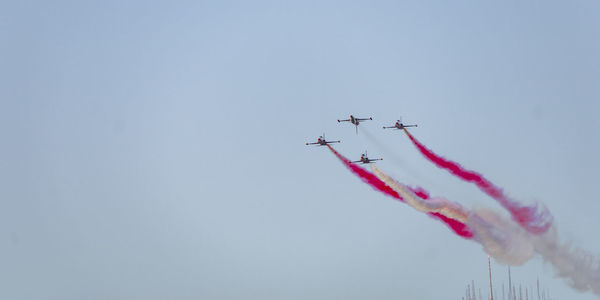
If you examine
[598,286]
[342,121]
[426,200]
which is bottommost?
[598,286]

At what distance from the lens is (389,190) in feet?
466

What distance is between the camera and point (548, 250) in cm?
14012

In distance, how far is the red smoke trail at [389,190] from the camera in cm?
14075

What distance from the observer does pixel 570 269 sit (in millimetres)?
A: 140375

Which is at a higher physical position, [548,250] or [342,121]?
[342,121]

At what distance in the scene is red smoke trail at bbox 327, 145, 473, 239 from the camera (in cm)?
14075

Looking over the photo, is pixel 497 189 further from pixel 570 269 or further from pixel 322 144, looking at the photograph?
pixel 322 144

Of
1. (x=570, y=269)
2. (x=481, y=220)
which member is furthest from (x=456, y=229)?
(x=570, y=269)

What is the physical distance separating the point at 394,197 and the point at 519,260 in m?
17.0

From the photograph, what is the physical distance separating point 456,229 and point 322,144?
64.3 ft

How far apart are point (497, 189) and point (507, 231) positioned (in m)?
5.37

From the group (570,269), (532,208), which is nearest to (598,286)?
(570,269)

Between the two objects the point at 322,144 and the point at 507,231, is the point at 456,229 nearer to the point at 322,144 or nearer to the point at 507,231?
the point at 507,231

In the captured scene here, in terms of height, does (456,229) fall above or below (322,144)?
below
